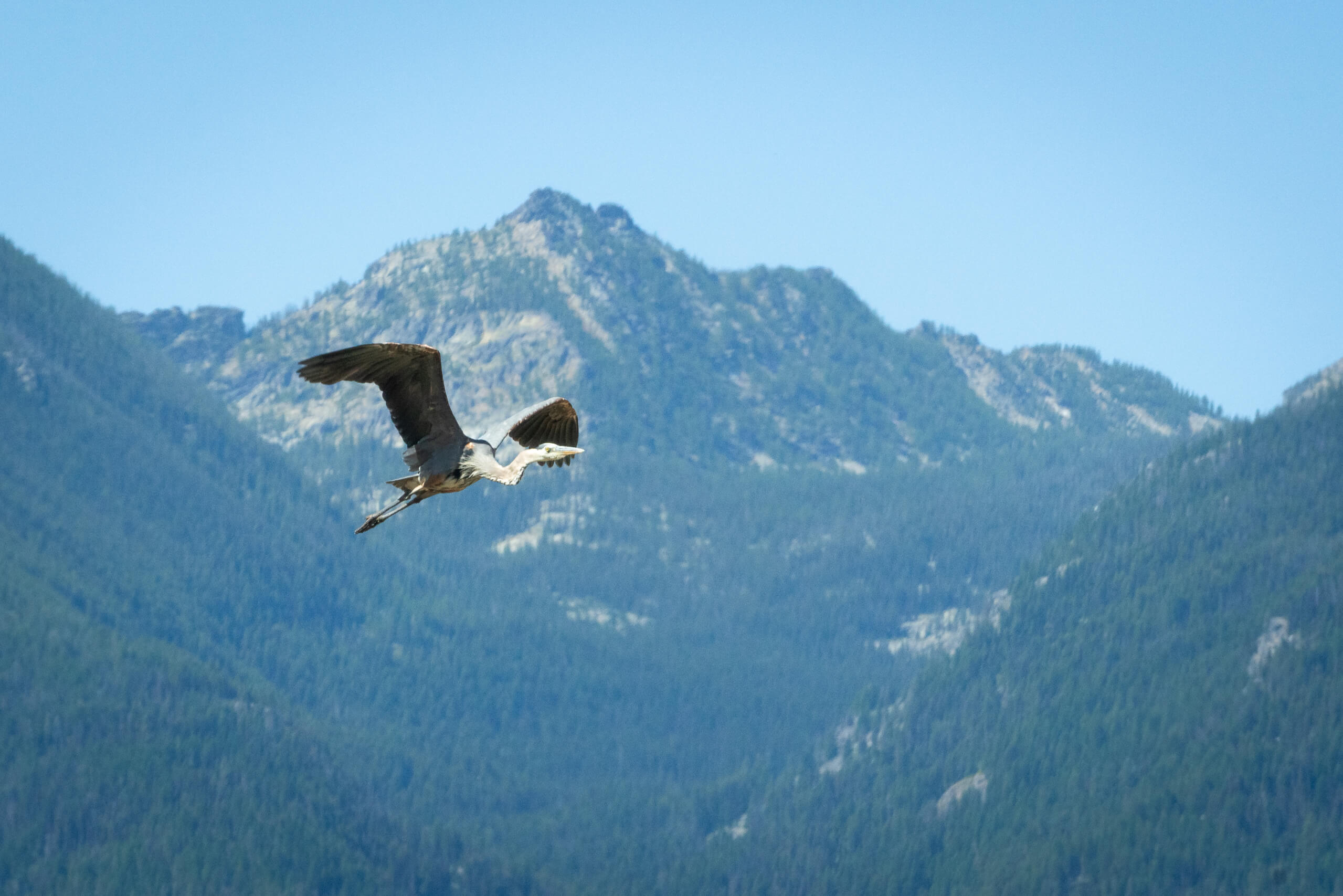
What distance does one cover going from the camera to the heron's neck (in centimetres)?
3331

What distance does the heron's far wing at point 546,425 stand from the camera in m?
37.3

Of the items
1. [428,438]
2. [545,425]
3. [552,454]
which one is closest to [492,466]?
[552,454]

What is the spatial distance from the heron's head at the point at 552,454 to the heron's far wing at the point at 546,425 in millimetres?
2043

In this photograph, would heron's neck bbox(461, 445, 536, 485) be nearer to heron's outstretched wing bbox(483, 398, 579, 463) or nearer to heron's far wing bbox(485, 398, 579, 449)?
heron's outstretched wing bbox(483, 398, 579, 463)

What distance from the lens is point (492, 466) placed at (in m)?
33.7

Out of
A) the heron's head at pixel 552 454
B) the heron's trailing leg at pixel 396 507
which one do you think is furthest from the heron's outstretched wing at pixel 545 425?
the heron's trailing leg at pixel 396 507

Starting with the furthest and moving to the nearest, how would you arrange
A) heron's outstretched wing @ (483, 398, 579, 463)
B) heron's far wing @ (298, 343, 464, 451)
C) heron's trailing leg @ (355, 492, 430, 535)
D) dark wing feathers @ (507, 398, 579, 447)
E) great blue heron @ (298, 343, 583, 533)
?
dark wing feathers @ (507, 398, 579, 447) → heron's outstretched wing @ (483, 398, 579, 463) → great blue heron @ (298, 343, 583, 533) → heron's far wing @ (298, 343, 464, 451) → heron's trailing leg @ (355, 492, 430, 535)

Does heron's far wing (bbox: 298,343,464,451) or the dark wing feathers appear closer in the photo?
heron's far wing (bbox: 298,343,464,451)

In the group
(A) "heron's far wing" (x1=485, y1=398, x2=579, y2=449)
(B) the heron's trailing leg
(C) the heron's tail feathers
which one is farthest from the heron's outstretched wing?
(B) the heron's trailing leg

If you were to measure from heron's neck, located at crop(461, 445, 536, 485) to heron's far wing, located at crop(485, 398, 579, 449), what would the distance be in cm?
Result: 232

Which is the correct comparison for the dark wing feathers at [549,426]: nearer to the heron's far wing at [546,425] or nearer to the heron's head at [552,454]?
the heron's far wing at [546,425]

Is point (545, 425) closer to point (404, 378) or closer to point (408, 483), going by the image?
point (408, 483)

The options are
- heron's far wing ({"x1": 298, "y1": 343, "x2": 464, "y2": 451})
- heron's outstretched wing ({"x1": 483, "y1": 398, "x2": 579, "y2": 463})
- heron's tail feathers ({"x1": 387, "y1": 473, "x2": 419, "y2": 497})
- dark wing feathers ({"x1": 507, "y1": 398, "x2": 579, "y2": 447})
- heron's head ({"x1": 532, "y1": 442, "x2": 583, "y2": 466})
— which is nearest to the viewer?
heron's far wing ({"x1": 298, "y1": 343, "x2": 464, "y2": 451})

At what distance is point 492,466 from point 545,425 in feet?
15.2
